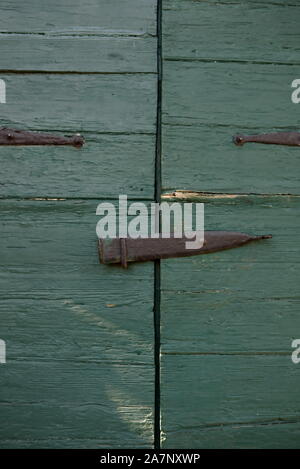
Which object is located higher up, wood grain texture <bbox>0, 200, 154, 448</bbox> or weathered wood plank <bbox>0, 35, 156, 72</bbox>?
weathered wood plank <bbox>0, 35, 156, 72</bbox>

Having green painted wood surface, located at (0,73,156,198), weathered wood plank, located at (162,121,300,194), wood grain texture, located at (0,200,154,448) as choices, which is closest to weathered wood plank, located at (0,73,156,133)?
green painted wood surface, located at (0,73,156,198)

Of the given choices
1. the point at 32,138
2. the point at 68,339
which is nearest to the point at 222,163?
the point at 32,138

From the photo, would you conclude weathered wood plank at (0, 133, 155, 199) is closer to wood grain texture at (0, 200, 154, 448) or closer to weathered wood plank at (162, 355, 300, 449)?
wood grain texture at (0, 200, 154, 448)

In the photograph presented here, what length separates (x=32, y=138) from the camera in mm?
1329

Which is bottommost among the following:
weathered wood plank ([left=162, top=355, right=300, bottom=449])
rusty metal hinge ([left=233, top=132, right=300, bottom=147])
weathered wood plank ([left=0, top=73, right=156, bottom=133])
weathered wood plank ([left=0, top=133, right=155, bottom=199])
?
weathered wood plank ([left=162, top=355, right=300, bottom=449])

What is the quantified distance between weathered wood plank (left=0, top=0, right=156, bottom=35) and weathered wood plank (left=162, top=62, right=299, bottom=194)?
169 millimetres

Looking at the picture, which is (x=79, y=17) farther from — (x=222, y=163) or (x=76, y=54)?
(x=222, y=163)

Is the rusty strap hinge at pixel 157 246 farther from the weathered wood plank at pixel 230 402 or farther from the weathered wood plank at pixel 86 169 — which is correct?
the weathered wood plank at pixel 230 402

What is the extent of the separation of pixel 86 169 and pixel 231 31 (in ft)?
1.95

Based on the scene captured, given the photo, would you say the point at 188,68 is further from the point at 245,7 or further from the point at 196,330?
the point at 196,330

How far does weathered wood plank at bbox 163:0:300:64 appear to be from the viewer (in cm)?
139

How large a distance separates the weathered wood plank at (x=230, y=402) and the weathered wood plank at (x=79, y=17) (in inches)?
37.8

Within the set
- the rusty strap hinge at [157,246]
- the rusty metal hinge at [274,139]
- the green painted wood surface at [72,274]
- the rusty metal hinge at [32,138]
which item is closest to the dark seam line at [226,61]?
the green painted wood surface at [72,274]
